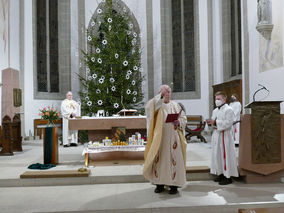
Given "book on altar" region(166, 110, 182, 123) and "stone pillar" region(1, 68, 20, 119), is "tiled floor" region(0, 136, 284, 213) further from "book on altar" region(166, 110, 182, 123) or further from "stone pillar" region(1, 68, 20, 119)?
"stone pillar" region(1, 68, 20, 119)

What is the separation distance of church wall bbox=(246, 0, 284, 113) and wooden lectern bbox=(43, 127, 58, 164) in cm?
574

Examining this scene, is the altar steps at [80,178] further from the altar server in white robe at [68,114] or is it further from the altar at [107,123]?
the altar server in white robe at [68,114]

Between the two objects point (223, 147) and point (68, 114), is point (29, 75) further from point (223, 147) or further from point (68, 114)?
point (223, 147)

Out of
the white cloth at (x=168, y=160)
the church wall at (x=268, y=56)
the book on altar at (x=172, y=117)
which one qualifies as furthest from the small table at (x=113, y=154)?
the church wall at (x=268, y=56)

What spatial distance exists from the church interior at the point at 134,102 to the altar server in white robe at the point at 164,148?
0.12ft

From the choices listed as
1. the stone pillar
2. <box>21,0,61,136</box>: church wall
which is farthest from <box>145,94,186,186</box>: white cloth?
<box>21,0,61,136</box>: church wall

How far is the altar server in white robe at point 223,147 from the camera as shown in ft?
18.2

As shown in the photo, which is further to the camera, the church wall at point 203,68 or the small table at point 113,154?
the church wall at point 203,68

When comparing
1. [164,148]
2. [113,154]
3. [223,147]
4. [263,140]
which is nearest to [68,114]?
[113,154]

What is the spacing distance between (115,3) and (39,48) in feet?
13.6

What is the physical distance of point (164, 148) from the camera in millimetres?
5098

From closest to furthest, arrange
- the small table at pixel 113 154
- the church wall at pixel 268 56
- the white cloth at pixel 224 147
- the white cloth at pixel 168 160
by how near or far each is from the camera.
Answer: the white cloth at pixel 168 160, the white cloth at pixel 224 147, the small table at pixel 113 154, the church wall at pixel 268 56

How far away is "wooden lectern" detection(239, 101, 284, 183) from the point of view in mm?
5570

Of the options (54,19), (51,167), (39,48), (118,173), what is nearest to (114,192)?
(118,173)
